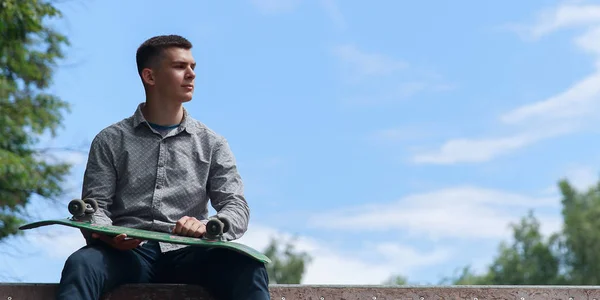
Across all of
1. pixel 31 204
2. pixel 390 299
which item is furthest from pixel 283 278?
pixel 390 299

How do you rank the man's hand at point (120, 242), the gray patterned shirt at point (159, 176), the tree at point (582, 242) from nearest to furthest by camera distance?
the man's hand at point (120, 242)
the gray patterned shirt at point (159, 176)
the tree at point (582, 242)

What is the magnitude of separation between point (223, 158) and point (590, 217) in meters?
34.1

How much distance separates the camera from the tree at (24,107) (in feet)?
35.9

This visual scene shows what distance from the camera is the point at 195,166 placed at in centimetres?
368

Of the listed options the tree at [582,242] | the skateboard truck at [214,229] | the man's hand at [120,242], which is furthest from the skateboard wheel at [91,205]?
the tree at [582,242]

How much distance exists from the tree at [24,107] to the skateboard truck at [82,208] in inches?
301

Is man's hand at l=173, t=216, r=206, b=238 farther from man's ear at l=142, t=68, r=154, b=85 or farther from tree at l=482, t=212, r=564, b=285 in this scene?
tree at l=482, t=212, r=564, b=285

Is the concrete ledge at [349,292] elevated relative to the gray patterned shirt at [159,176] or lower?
lower

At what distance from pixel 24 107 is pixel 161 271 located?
1053 cm

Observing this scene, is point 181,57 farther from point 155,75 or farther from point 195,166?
point 195,166

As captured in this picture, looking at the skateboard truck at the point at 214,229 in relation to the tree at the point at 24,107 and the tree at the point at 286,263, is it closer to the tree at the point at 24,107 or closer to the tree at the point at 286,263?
the tree at the point at 24,107

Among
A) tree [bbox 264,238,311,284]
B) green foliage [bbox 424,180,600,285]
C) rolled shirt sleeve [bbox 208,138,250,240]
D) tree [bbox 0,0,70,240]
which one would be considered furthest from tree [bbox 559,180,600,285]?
rolled shirt sleeve [bbox 208,138,250,240]

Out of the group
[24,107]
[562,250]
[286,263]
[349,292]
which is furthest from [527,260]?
[349,292]

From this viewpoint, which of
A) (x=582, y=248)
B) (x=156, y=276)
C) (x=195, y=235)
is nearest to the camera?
(x=195, y=235)
